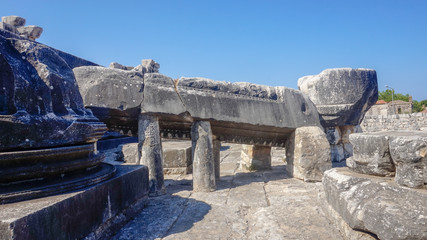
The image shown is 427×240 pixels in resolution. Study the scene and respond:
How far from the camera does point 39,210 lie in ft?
5.51

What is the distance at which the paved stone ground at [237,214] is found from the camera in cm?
252

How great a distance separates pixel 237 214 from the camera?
122 inches

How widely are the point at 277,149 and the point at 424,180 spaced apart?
685 centimetres

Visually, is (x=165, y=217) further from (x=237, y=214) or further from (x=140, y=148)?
(x=140, y=148)

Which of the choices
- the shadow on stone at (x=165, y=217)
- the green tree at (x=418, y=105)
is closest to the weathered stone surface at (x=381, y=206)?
the shadow on stone at (x=165, y=217)

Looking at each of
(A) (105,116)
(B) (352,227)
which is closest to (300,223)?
(B) (352,227)

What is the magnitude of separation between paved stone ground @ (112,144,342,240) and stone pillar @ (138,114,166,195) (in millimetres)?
227

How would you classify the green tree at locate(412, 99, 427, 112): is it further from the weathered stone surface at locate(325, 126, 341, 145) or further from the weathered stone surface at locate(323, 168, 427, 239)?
the weathered stone surface at locate(323, 168, 427, 239)

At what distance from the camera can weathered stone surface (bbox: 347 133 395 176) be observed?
7.11 feet

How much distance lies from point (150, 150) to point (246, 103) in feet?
5.76

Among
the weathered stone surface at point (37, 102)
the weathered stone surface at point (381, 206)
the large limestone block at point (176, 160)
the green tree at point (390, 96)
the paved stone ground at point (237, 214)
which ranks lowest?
the paved stone ground at point (237, 214)

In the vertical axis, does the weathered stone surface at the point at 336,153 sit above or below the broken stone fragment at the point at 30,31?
below

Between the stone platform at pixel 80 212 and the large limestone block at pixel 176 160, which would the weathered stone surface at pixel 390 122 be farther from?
the stone platform at pixel 80 212

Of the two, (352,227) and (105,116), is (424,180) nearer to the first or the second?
(352,227)
